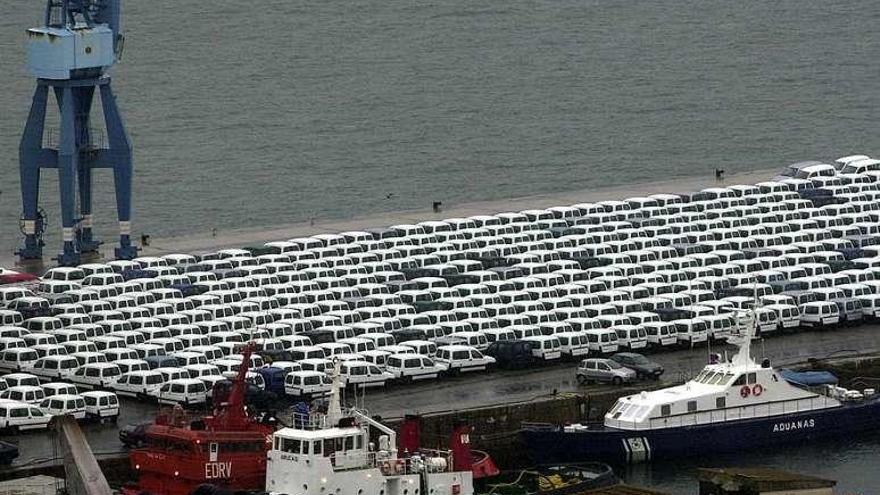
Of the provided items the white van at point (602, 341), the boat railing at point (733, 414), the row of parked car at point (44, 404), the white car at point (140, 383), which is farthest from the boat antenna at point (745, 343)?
the row of parked car at point (44, 404)

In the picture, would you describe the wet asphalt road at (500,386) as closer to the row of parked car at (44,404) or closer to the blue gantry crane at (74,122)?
the row of parked car at (44,404)

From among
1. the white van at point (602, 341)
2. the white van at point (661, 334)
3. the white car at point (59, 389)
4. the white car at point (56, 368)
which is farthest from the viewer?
the white van at point (661, 334)

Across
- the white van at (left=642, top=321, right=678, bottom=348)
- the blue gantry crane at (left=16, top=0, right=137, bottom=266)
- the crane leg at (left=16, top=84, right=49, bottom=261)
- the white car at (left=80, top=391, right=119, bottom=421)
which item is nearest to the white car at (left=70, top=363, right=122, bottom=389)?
the white car at (left=80, top=391, right=119, bottom=421)

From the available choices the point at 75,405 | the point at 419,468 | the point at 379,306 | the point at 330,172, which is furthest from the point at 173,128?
the point at 419,468

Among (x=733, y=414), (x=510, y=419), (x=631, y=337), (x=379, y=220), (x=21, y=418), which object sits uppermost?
(x=379, y=220)

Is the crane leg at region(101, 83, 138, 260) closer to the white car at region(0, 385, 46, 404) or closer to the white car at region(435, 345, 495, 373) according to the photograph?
the white car at region(435, 345, 495, 373)

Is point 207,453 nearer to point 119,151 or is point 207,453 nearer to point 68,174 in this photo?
point 68,174

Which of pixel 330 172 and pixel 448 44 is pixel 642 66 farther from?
pixel 330 172

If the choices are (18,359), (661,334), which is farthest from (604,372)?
(18,359)
